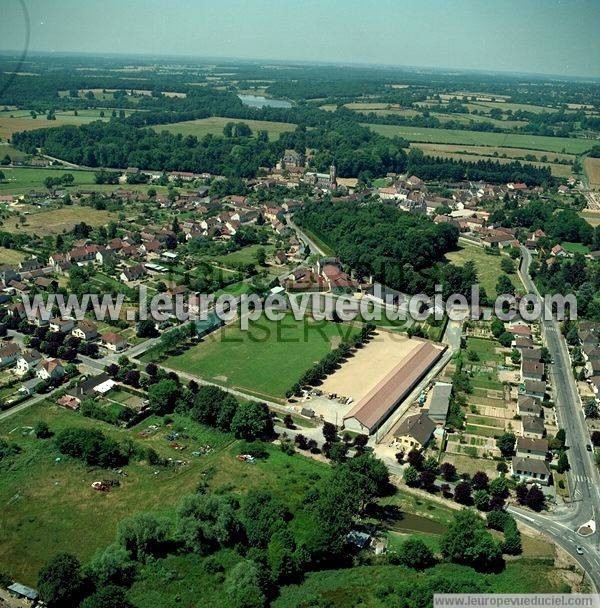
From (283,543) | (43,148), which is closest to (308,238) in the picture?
(283,543)

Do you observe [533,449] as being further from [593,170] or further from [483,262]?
[593,170]

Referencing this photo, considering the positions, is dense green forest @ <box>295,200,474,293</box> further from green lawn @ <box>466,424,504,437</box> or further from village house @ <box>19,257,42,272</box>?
village house @ <box>19,257,42,272</box>

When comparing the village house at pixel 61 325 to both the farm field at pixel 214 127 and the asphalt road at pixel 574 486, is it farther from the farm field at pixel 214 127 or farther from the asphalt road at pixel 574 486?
the farm field at pixel 214 127

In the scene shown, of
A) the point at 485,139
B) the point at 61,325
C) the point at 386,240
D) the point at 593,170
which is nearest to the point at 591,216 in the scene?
the point at 593,170

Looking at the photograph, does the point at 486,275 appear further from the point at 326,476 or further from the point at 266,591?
the point at 266,591

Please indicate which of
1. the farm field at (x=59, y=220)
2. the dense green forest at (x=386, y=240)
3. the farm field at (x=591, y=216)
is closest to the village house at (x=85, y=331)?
the dense green forest at (x=386, y=240)

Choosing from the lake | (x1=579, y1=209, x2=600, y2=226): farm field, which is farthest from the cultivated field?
the lake
